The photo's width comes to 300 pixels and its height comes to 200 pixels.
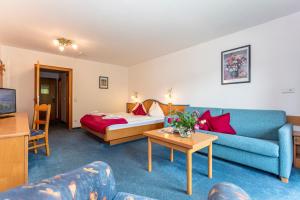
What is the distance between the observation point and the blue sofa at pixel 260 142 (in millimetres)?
1927

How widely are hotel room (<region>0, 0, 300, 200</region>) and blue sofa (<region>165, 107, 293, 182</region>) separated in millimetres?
15

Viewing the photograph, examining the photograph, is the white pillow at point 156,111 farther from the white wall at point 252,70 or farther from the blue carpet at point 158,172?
the blue carpet at point 158,172

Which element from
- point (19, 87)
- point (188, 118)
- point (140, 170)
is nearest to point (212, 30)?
point (188, 118)

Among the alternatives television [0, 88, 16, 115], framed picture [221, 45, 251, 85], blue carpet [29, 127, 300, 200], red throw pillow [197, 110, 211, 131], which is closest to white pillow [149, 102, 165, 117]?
blue carpet [29, 127, 300, 200]

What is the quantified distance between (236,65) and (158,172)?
2.68 meters

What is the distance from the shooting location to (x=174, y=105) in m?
4.29

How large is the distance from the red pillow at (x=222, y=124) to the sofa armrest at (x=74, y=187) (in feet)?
7.50

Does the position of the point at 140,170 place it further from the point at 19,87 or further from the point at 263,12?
the point at 19,87

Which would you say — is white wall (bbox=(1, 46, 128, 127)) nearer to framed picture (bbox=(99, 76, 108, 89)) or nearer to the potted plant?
framed picture (bbox=(99, 76, 108, 89))

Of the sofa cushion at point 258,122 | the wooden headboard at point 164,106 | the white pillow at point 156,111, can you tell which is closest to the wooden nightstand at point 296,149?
the sofa cushion at point 258,122

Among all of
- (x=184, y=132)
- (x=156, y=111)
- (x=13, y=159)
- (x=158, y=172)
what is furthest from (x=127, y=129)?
(x=13, y=159)

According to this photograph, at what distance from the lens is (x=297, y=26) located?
2.43 meters

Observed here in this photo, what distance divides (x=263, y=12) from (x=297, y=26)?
2.06 feet

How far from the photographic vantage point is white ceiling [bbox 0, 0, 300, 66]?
219cm
